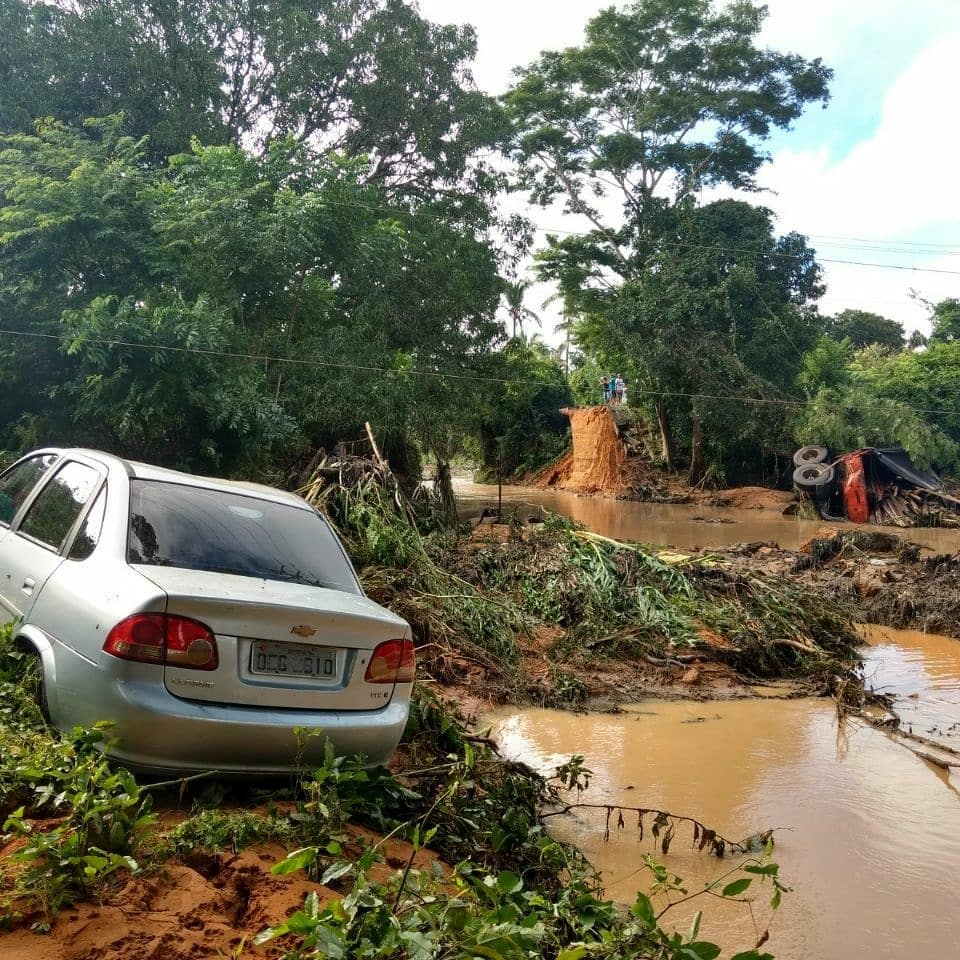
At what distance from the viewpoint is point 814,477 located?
28.4 metres

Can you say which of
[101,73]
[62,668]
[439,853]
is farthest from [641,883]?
[101,73]

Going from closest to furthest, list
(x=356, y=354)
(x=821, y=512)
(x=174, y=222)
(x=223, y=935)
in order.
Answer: (x=223, y=935) → (x=174, y=222) → (x=356, y=354) → (x=821, y=512)

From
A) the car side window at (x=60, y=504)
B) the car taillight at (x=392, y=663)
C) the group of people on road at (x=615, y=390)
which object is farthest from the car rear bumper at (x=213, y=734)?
the group of people on road at (x=615, y=390)

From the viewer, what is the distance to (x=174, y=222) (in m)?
14.9

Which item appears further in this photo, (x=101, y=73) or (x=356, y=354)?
(x=101, y=73)

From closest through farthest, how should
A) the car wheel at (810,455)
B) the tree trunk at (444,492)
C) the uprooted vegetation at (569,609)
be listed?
the uprooted vegetation at (569,609) → the tree trunk at (444,492) → the car wheel at (810,455)

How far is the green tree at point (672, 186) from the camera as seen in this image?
3306cm

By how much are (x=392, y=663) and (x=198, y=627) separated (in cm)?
92

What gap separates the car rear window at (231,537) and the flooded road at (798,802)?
202 cm

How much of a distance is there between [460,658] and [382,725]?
162 inches

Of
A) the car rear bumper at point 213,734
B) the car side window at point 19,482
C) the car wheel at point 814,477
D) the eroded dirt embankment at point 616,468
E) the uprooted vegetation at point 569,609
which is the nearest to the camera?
the car rear bumper at point 213,734

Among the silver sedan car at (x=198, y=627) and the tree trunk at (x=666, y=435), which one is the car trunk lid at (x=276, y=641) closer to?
the silver sedan car at (x=198, y=627)

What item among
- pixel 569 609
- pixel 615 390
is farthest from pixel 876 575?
pixel 615 390

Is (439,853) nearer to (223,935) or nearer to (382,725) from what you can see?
(382,725)
